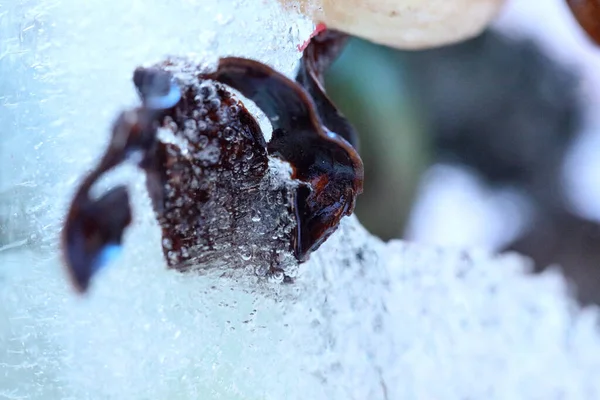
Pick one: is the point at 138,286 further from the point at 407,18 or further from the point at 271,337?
the point at 407,18

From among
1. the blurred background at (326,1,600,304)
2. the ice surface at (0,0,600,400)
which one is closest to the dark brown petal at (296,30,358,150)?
the ice surface at (0,0,600,400)

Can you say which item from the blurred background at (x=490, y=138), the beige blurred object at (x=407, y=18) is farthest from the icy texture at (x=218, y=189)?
the blurred background at (x=490, y=138)

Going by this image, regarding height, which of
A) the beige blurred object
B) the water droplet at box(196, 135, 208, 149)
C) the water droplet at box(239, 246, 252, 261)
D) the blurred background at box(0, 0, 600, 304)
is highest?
the water droplet at box(196, 135, 208, 149)

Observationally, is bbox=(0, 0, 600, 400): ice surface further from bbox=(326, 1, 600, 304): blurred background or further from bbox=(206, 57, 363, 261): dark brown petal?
bbox=(326, 1, 600, 304): blurred background

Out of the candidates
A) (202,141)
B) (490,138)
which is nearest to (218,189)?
(202,141)

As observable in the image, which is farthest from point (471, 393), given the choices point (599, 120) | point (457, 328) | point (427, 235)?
point (599, 120)

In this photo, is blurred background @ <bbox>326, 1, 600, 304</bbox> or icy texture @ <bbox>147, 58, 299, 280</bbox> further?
blurred background @ <bbox>326, 1, 600, 304</bbox>

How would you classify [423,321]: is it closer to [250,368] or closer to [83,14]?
[250,368]

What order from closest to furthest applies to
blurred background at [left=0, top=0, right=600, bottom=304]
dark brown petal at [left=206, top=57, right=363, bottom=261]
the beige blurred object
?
dark brown petal at [left=206, top=57, right=363, bottom=261]
the beige blurred object
blurred background at [left=0, top=0, right=600, bottom=304]
